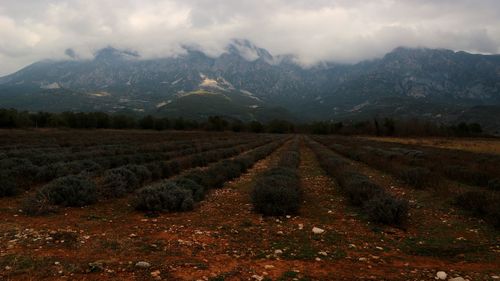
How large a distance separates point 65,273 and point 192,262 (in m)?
2.41

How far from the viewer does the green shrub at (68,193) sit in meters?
11.3

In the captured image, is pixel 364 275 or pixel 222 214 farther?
pixel 222 214

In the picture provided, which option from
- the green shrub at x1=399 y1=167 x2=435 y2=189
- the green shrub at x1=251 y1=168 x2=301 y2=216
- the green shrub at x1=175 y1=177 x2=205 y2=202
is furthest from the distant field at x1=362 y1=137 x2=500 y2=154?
the green shrub at x1=175 y1=177 x2=205 y2=202

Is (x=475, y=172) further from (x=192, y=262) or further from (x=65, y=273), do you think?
(x=65, y=273)

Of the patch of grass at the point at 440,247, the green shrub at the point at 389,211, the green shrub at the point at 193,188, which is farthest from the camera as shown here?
the green shrub at the point at 193,188

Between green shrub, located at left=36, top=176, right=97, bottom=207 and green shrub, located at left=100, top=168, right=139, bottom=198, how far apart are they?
1.23m

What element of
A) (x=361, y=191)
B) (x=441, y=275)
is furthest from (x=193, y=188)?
(x=441, y=275)

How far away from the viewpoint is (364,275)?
21.1 ft

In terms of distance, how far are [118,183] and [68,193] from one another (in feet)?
7.23

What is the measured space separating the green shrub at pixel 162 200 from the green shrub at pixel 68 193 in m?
1.97

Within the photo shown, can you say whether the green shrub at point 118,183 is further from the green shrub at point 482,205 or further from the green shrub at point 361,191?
the green shrub at point 482,205

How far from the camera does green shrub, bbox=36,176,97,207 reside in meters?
11.3

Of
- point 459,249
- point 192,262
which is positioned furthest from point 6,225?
point 459,249

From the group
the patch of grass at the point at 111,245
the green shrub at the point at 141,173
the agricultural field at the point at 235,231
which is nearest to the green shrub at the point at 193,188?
the agricultural field at the point at 235,231
